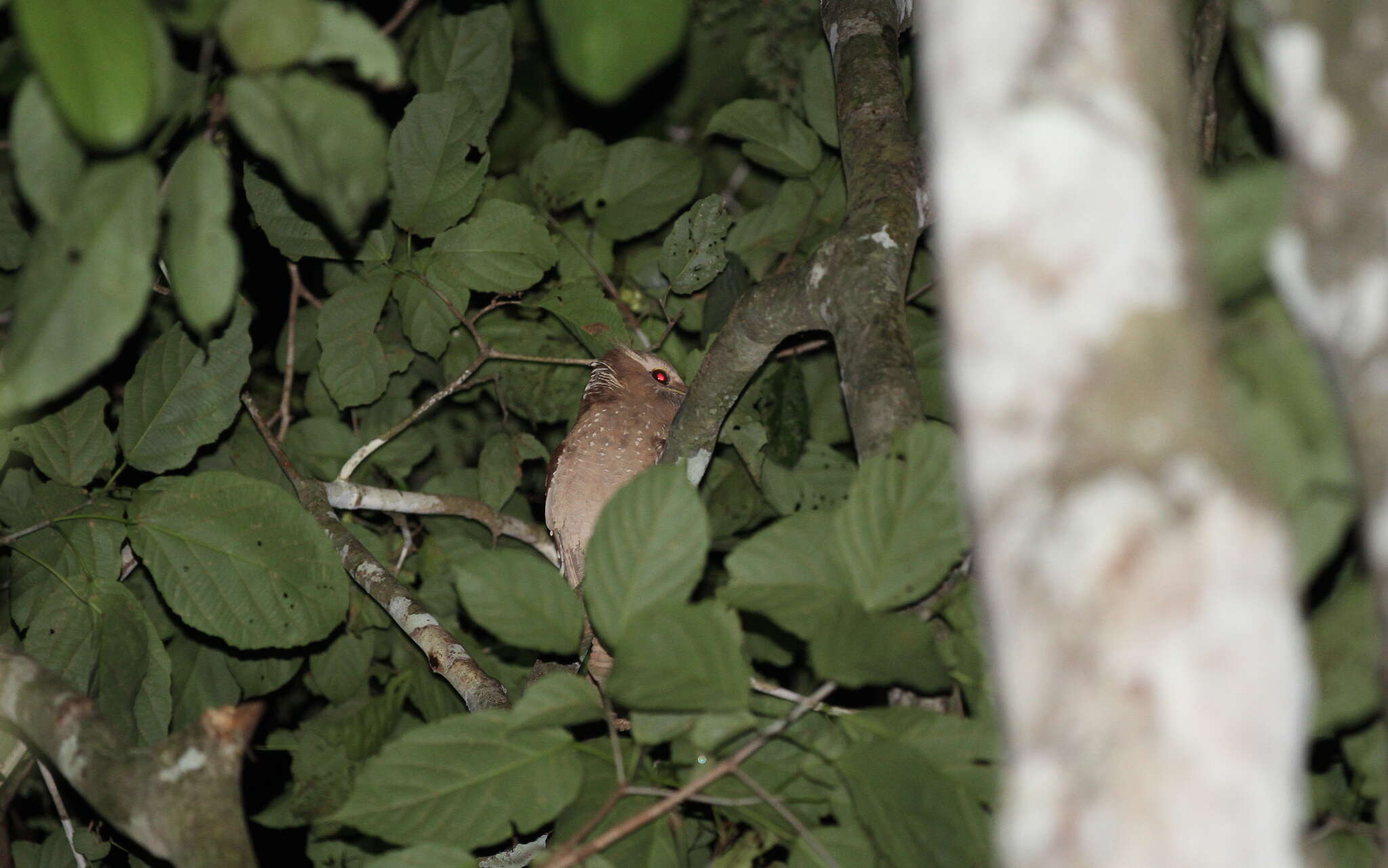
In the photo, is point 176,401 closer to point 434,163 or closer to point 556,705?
point 434,163

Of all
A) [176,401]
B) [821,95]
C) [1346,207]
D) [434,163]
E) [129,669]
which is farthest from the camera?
[821,95]

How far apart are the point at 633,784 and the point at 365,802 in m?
0.38

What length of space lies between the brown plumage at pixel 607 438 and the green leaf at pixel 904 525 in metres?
1.78

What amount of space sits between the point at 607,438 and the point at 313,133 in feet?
6.87

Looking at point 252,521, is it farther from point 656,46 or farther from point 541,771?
point 656,46

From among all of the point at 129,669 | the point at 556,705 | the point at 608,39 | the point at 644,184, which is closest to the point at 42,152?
the point at 608,39

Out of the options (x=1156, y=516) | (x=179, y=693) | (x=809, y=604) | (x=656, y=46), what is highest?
(x=656, y=46)

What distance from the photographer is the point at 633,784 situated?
1.53 meters

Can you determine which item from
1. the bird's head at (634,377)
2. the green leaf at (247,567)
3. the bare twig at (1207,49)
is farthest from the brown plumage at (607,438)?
the bare twig at (1207,49)

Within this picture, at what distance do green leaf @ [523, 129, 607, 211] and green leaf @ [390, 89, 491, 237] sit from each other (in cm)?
50

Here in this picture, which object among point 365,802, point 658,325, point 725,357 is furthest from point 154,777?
point 658,325

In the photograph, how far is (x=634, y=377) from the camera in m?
3.22

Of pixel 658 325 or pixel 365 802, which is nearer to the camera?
pixel 365 802

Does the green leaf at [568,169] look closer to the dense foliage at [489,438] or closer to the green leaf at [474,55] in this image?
the dense foliage at [489,438]
